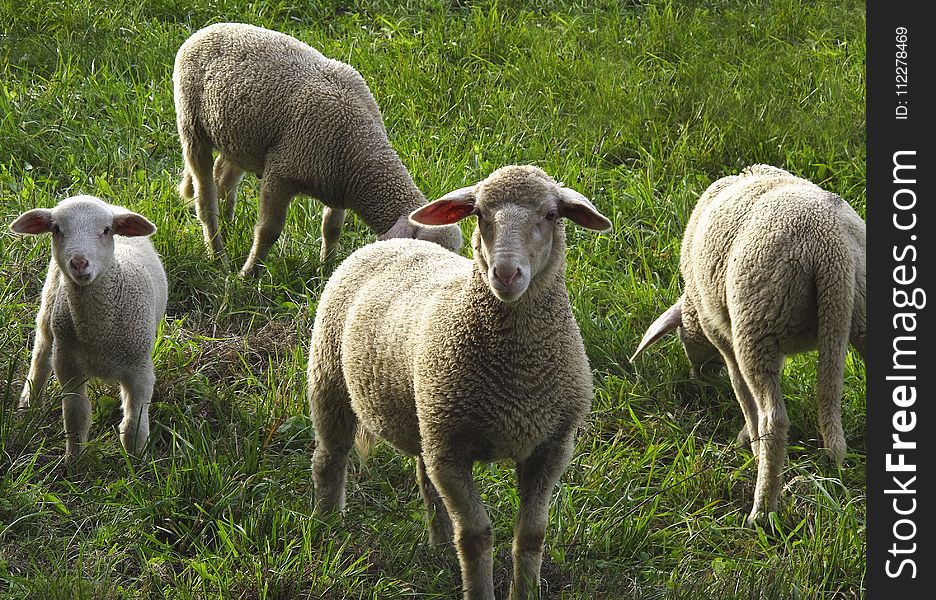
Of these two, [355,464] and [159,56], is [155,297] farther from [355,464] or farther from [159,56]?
[159,56]

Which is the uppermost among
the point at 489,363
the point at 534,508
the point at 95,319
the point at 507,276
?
the point at 507,276

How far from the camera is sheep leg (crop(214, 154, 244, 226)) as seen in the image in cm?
641

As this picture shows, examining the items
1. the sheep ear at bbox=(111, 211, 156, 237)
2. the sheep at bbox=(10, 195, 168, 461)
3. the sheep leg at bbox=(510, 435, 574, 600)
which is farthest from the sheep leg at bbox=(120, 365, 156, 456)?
the sheep leg at bbox=(510, 435, 574, 600)

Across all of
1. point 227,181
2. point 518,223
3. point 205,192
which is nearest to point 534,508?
point 518,223

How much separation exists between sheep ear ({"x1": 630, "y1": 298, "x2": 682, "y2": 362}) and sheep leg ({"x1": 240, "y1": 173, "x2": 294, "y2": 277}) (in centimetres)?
198

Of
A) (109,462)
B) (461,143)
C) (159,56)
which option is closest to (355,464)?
(109,462)

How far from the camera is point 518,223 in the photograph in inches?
125

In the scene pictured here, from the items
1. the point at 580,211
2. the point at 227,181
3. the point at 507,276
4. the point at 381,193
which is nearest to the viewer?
the point at 507,276

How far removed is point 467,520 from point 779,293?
1469mm

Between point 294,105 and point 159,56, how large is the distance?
8.37ft

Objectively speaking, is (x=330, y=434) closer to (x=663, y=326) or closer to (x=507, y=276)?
(x=507, y=276)

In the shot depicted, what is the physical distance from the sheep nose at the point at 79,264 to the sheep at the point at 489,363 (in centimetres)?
110

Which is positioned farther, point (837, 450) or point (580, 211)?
point (837, 450)

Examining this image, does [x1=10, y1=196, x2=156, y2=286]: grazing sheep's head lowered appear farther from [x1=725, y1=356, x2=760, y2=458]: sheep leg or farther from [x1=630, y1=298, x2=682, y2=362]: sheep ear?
[x1=725, y1=356, x2=760, y2=458]: sheep leg
